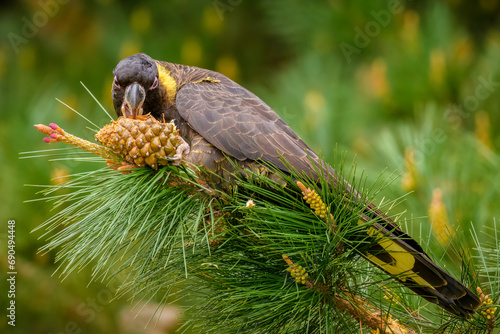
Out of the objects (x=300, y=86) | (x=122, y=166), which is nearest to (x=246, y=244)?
(x=122, y=166)

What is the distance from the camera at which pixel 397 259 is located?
153 cm

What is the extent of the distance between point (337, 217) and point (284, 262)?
0.19 meters

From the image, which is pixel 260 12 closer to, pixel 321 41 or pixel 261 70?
pixel 261 70

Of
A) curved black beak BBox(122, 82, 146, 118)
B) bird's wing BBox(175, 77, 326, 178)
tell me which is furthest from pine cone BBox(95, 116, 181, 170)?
curved black beak BBox(122, 82, 146, 118)

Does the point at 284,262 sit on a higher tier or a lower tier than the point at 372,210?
lower

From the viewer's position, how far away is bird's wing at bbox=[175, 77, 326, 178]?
1.85 m

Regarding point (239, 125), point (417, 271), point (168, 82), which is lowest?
point (417, 271)

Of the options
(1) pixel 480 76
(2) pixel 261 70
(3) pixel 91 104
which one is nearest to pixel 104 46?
(3) pixel 91 104

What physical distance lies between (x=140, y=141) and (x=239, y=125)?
65 cm

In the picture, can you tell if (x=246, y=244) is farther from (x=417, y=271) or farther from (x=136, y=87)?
(x=136, y=87)

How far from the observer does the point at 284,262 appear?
1.44 meters

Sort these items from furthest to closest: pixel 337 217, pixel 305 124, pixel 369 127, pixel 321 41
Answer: pixel 321 41 → pixel 369 127 → pixel 305 124 → pixel 337 217

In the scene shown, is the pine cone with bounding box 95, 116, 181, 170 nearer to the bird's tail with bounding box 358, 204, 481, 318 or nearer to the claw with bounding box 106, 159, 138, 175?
the claw with bounding box 106, 159, 138, 175

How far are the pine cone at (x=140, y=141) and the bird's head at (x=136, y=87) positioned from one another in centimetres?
55
